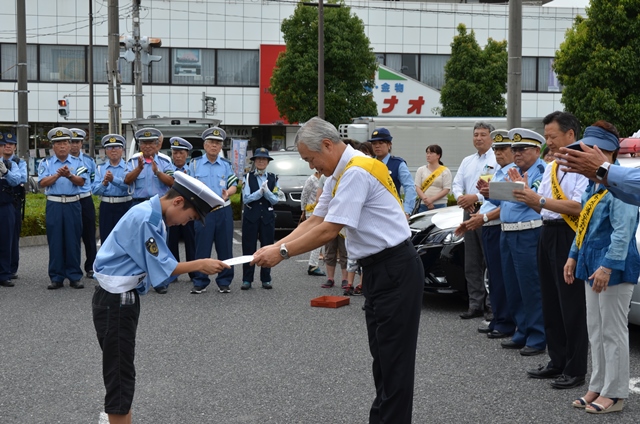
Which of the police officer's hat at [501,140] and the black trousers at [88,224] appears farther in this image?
the black trousers at [88,224]

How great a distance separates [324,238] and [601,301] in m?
2.21

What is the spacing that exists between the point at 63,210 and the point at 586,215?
8106mm

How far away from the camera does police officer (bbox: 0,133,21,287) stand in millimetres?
12352

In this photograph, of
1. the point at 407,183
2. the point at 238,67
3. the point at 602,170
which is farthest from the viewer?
the point at 238,67

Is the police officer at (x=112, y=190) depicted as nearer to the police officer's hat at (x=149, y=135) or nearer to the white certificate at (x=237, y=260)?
the police officer's hat at (x=149, y=135)

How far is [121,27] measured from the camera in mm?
45844

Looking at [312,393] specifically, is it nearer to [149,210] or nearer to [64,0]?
[149,210]

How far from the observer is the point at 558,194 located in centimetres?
665

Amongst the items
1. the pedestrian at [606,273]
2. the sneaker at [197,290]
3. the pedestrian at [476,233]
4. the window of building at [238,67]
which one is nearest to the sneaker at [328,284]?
the sneaker at [197,290]

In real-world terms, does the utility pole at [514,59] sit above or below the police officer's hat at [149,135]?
above

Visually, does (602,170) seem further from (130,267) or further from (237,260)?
(130,267)

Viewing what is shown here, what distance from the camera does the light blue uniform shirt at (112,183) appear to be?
12109 mm

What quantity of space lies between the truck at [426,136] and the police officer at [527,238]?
1763 centimetres

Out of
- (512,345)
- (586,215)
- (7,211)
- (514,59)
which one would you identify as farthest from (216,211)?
(586,215)
